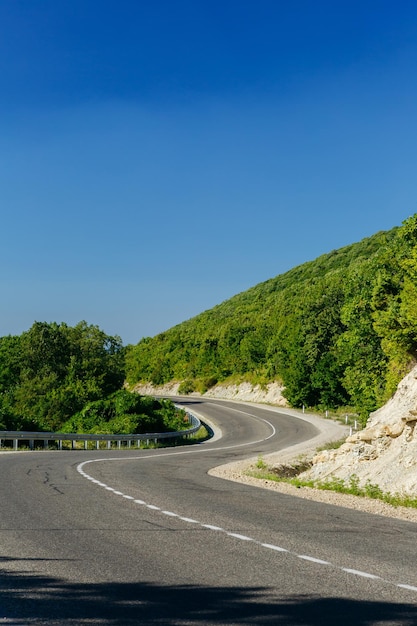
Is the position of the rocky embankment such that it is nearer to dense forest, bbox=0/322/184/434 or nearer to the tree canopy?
dense forest, bbox=0/322/184/434

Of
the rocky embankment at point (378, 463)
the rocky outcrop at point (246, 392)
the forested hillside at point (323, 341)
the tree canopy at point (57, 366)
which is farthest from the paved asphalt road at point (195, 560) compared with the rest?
the rocky outcrop at point (246, 392)

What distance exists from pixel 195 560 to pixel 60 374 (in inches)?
3136


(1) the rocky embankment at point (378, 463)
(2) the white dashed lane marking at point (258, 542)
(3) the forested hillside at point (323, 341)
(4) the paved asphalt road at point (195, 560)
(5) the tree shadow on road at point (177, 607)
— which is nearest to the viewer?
(5) the tree shadow on road at point (177, 607)

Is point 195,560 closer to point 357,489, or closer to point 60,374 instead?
point 357,489

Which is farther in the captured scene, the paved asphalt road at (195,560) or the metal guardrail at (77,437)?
the metal guardrail at (77,437)

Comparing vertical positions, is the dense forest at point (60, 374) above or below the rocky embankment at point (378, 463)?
above

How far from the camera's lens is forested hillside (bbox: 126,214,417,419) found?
39.7 m

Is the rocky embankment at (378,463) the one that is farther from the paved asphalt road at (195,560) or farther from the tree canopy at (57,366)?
the tree canopy at (57,366)

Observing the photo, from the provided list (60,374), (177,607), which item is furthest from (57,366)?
(177,607)

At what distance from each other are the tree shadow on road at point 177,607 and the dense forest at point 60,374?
167 feet

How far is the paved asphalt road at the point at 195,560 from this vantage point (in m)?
6.16

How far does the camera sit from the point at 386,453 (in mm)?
23109

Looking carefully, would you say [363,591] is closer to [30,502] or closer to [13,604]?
[13,604]

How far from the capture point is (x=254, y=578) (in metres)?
7.49
